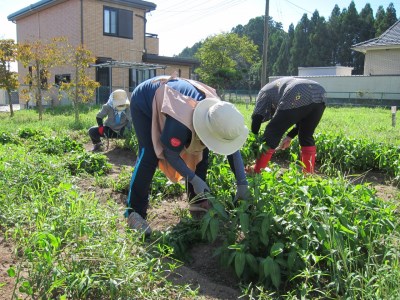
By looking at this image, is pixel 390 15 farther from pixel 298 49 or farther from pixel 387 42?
pixel 387 42

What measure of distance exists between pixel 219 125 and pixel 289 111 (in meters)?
1.70

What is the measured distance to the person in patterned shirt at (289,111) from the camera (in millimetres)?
3992

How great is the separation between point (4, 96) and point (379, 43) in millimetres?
24909

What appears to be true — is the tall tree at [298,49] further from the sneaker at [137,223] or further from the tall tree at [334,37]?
the sneaker at [137,223]

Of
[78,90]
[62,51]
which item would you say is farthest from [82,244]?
[62,51]

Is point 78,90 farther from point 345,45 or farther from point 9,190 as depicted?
point 345,45

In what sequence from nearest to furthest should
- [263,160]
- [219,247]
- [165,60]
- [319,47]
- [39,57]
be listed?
1. [219,247]
2. [263,160]
3. [39,57]
4. [165,60]
5. [319,47]

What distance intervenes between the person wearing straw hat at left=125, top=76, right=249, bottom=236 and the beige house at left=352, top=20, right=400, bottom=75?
23.1 metres

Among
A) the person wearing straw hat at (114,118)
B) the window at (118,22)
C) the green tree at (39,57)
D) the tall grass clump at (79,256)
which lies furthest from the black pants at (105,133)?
the window at (118,22)

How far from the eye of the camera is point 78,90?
1087 centimetres

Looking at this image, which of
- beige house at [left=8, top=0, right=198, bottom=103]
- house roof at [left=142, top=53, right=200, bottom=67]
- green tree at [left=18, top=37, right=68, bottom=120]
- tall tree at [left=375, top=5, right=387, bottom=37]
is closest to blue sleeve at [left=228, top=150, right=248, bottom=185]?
green tree at [left=18, top=37, right=68, bottom=120]

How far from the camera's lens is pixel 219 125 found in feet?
8.13

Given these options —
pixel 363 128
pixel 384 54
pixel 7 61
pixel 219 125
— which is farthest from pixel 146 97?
pixel 384 54

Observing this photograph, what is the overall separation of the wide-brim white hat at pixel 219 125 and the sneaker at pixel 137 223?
2.45 ft
